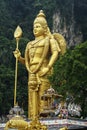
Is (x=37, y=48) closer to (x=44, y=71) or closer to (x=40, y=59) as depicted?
(x=40, y=59)

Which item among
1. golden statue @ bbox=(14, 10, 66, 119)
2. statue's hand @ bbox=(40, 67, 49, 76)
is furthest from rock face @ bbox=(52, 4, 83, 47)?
statue's hand @ bbox=(40, 67, 49, 76)

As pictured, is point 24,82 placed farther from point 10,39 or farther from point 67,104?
point 67,104

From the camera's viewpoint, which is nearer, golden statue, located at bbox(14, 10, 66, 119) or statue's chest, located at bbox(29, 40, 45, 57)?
golden statue, located at bbox(14, 10, 66, 119)

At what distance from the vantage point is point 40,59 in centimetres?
1812

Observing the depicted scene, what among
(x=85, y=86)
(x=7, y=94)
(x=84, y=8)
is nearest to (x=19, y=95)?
(x=7, y=94)

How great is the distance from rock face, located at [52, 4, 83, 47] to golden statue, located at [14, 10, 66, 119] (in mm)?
7032

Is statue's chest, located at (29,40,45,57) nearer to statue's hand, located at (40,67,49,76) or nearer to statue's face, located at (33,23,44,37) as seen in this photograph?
statue's face, located at (33,23,44,37)

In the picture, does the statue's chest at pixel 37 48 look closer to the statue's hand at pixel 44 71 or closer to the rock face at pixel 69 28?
the statue's hand at pixel 44 71

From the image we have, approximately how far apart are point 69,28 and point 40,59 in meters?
8.31

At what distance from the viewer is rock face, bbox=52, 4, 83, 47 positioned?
25797 mm

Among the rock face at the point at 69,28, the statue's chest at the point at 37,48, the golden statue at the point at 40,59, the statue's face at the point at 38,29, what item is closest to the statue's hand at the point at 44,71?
the golden statue at the point at 40,59

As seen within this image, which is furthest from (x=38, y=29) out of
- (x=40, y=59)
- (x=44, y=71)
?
(x=44, y=71)

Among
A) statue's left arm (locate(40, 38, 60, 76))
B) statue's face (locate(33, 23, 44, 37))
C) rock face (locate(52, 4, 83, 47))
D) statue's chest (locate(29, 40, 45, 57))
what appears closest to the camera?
statue's left arm (locate(40, 38, 60, 76))

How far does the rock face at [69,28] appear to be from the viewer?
25797 mm
